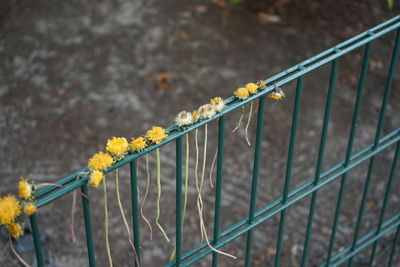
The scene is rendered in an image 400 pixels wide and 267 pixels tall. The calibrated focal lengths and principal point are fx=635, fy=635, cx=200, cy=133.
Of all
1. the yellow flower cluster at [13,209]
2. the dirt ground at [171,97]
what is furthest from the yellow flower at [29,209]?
the dirt ground at [171,97]

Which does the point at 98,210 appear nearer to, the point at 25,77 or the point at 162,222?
the point at 162,222

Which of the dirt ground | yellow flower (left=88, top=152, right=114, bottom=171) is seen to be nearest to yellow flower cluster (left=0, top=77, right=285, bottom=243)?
yellow flower (left=88, top=152, right=114, bottom=171)

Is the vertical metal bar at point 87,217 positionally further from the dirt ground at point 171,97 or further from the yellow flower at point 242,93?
the dirt ground at point 171,97

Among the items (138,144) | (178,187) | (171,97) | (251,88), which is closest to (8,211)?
(138,144)

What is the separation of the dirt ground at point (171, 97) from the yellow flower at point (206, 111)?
1.97m

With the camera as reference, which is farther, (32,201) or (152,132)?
(152,132)

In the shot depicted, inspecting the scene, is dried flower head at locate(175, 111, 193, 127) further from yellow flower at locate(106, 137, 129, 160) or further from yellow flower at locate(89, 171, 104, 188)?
yellow flower at locate(89, 171, 104, 188)

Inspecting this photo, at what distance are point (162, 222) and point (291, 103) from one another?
4.55 feet

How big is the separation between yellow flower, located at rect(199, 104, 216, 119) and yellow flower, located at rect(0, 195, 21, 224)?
0.58 metres

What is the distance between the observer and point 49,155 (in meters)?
4.21

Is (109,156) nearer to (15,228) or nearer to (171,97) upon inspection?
(15,228)

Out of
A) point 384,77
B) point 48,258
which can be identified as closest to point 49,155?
point 48,258

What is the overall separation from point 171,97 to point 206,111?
2860 mm

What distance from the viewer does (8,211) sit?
5.02 ft
